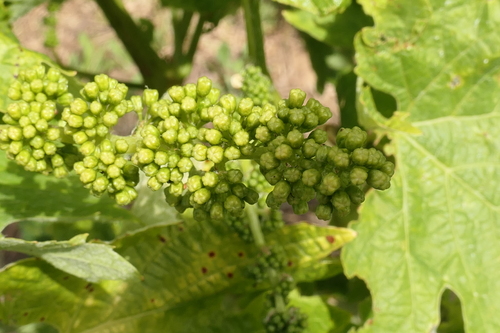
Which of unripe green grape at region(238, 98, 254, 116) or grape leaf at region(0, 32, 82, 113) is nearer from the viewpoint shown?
unripe green grape at region(238, 98, 254, 116)

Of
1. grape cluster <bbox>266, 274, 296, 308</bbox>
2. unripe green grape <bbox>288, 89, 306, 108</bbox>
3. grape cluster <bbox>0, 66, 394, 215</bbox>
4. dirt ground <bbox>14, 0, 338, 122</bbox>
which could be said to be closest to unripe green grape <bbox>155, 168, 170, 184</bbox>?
grape cluster <bbox>0, 66, 394, 215</bbox>

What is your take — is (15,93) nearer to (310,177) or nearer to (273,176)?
(273,176)

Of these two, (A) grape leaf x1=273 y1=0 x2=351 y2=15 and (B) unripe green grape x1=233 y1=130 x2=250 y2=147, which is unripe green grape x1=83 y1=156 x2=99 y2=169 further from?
(A) grape leaf x1=273 y1=0 x2=351 y2=15

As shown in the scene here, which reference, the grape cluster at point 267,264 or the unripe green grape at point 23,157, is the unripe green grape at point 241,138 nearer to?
the unripe green grape at point 23,157

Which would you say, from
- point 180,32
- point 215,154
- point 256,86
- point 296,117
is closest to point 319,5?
point 256,86

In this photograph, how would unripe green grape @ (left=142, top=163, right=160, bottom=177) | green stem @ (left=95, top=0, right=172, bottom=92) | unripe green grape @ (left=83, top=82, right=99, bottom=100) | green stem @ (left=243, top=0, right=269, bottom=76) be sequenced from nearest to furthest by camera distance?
unripe green grape @ (left=142, top=163, right=160, bottom=177) < unripe green grape @ (left=83, top=82, right=99, bottom=100) < green stem @ (left=243, top=0, right=269, bottom=76) < green stem @ (left=95, top=0, right=172, bottom=92)

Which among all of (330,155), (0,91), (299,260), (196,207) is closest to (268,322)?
(299,260)

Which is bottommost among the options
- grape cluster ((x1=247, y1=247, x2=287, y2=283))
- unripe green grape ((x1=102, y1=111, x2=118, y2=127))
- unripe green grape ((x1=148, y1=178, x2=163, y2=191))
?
grape cluster ((x1=247, y1=247, x2=287, y2=283))

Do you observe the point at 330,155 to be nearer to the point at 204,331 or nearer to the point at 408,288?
the point at 408,288

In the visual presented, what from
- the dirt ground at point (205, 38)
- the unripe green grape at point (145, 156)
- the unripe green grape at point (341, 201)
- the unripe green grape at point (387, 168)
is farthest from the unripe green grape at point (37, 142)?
the dirt ground at point (205, 38)
